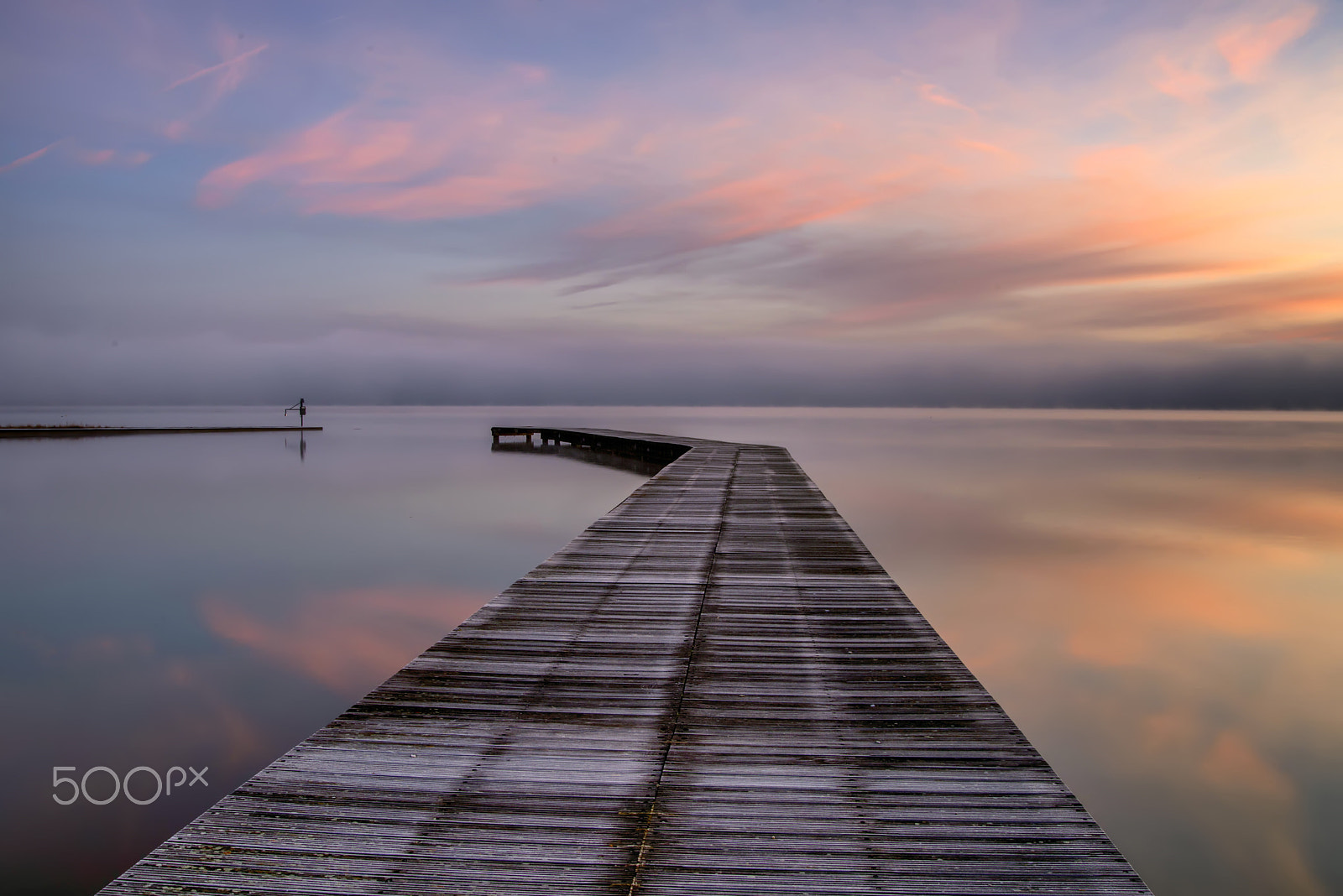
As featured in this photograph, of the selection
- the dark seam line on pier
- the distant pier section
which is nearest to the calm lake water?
the dark seam line on pier

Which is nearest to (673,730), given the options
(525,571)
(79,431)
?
(525,571)

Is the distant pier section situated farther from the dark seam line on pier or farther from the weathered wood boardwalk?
the weathered wood boardwalk

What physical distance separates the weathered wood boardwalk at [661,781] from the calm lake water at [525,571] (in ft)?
5.68

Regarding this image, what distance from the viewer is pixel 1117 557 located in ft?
41.3

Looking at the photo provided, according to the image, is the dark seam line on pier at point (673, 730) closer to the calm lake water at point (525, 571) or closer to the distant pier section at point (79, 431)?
the calm lake water at point (525, 571)

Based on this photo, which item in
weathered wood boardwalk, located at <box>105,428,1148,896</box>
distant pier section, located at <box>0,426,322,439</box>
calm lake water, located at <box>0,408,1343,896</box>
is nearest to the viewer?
weathered wood boardwalk, located at <box>105,428,1148,896</box>

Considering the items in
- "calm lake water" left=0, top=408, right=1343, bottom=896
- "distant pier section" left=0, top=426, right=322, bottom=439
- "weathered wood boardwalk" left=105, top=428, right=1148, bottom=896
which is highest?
"distant pier section" left=0, top=426, right=322, bottom=439

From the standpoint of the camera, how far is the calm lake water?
4496 mm

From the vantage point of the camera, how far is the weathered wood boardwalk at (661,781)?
2.38 meters

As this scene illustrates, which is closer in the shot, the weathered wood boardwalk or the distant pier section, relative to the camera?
the weathered wood boardwalk

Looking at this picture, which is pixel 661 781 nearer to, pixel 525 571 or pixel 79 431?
pixel 525 571

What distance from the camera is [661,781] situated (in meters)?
2.92

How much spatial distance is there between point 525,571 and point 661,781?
8943 mm

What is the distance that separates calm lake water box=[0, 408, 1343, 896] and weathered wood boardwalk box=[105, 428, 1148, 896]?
68.2 inches
